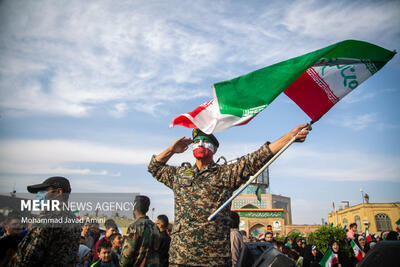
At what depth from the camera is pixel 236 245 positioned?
4703 millimetres

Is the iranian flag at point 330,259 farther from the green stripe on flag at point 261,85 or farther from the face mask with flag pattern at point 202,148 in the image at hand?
the green stripe on flag at point 261,85

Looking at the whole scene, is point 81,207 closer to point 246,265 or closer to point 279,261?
point 246,265

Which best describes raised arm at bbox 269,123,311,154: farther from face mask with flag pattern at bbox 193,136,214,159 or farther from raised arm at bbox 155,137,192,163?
raised arm at bbox 155,137,192,163

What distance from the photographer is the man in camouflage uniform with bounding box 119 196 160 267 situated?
11.6 feet

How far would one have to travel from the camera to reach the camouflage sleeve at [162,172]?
11.6 feet

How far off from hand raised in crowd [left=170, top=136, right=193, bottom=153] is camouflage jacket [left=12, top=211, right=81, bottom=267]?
1575 mm

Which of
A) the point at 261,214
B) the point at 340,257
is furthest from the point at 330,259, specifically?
the point at 261,214

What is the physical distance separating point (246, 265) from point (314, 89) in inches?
94.2

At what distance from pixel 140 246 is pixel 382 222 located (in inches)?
2717

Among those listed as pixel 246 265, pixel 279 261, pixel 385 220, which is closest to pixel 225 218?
pixel 246 265

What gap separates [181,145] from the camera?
12.1ft

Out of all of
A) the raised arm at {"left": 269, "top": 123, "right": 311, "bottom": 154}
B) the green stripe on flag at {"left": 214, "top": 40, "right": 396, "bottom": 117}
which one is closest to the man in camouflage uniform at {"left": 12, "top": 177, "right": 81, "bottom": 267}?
the green stripe on flag at {"left": 214, "top": 40, "right": 396, "bottom": 117}

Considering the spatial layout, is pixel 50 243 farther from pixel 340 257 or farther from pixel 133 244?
pixel 340 257

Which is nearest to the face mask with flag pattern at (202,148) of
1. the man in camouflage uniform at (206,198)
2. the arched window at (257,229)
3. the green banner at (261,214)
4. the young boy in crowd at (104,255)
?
the man in camouflage uniform at (206,198)
